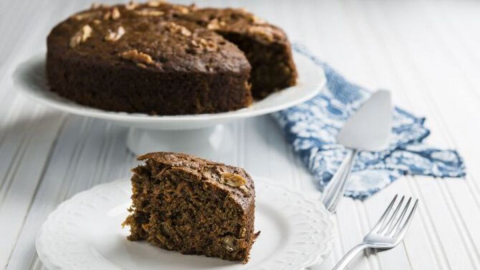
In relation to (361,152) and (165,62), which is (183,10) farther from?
(361,152)

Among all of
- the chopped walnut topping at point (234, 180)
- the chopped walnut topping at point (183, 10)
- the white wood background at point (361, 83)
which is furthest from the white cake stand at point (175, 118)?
the chopped walnut topping at point (234, 180)

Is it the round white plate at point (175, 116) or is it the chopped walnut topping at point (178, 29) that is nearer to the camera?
the round white plate at point (175, 116)

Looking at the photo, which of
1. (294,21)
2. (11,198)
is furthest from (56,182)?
(294,21)

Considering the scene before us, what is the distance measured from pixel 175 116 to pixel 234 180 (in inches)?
29.6

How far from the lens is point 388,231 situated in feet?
9.03

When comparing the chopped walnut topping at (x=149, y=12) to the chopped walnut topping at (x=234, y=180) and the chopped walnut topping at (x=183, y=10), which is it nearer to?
the chopped walnut topping at (x=183, y=10)

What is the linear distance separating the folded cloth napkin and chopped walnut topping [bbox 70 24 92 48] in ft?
3.09

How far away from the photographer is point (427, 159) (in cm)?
352

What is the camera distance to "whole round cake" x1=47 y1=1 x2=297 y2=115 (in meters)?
3.29

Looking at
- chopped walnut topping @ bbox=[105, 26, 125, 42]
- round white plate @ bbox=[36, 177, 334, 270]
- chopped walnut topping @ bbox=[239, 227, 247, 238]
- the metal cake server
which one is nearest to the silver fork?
round white plate @ bbox=[36, 177, 334, 270]

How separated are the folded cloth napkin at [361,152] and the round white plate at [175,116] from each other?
0.62 ft

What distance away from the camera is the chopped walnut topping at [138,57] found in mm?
3277

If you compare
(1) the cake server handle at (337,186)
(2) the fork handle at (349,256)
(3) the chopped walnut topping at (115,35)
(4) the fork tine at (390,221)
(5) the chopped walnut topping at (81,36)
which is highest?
(3) the chopped walnut topping at (115,35)

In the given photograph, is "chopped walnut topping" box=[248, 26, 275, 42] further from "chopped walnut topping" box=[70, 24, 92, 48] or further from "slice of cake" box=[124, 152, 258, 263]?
"slice of cake" box=[124, 152, 258, 263]
